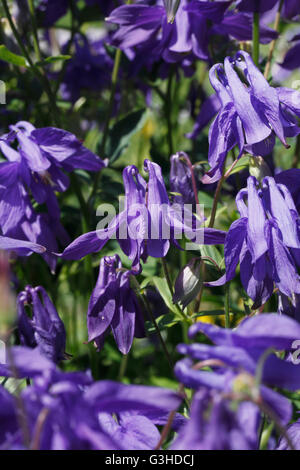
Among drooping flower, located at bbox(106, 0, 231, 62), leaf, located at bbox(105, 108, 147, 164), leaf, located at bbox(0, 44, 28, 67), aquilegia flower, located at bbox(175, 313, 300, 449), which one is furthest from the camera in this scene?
leaf, located at bbox(105, 108, 147, 164)

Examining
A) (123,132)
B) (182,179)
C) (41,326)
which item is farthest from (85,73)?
(41,326)

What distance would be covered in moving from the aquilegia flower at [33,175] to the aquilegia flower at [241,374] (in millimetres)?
940

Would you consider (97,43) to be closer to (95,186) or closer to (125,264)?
(95,186)

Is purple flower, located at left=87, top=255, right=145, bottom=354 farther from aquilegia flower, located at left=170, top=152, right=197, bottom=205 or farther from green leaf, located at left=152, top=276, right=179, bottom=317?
aquilegia flower, located at left=170, top=152, right=197, bottom=205

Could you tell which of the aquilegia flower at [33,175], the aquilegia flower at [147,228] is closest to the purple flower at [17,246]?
the aquilegia flower at [147,228]

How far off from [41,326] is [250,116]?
0.70 m

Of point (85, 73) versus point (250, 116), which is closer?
point (250, 116)

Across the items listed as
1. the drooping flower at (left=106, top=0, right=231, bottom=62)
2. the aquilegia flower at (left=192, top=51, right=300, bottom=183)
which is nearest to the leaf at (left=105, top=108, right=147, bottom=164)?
the drooping flower at (left=106, top=0, right=231, bottom=62)

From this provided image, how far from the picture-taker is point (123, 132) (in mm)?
2373

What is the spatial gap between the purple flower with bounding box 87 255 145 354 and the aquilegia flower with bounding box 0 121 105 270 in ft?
1.21

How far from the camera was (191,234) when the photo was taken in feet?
4.94

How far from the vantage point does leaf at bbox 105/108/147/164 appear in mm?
2338

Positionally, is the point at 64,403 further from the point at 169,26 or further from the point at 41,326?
the point at 169,26
